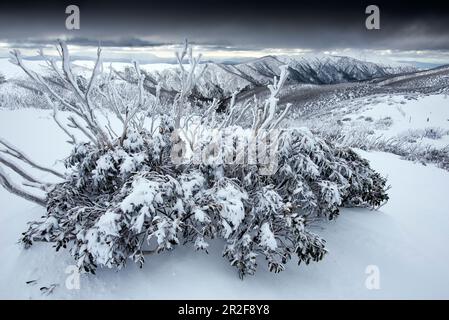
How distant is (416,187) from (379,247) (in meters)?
3.20

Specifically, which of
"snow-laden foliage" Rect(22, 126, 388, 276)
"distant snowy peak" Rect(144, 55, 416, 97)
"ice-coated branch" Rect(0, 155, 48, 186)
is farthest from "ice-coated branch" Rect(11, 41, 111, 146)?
"distant snowy peak" Rect(144, 55, 416, 97)

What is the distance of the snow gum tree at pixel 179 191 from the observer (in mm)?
3115

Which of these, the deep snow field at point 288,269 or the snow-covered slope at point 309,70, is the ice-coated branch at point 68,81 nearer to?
the deep snow field at point 288,269

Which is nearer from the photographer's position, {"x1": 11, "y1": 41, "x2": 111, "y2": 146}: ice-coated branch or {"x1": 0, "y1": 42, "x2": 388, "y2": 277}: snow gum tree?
{"x1": 0, "y1": 42, "x2": 388, "y2": 277}: snow gum tree

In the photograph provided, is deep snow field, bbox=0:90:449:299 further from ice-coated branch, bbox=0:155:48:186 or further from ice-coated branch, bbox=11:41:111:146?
ice-coated branch, bbox=11:41:111:146

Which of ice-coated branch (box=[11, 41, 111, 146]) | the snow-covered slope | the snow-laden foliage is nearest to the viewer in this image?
the snow-laden foliage

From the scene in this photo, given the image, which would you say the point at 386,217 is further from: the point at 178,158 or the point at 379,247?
the point at 178,158

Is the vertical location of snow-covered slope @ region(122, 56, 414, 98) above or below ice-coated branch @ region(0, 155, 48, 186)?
above

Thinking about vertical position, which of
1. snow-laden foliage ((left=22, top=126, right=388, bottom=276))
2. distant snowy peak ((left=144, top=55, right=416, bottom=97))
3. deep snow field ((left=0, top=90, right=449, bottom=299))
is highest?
distant snowy peak ((left=144, top=55, right=416, bottom=97))

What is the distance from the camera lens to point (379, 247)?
13.7 ft

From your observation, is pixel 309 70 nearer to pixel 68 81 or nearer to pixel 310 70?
pixel 310 70

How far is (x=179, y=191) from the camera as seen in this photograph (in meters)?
3.33

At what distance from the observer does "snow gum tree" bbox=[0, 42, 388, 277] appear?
10.2 ft
